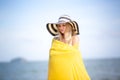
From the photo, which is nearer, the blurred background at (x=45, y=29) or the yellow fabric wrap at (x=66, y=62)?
the yellow fabric wrap at (x=66, y=62)

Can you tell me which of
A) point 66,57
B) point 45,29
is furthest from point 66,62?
point 45,29

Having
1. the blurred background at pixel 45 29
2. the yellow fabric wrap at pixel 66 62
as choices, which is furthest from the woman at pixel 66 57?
the blurred background at pixel 45 29

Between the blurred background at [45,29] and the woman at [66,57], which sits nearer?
the woman at [66,57]

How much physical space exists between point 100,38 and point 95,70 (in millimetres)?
1526

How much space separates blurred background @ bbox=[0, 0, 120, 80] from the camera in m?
3.72

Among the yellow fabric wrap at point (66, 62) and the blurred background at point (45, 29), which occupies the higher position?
the blurred background at point (45, 29)

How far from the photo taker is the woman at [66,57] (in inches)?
115

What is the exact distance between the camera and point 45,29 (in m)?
3.77

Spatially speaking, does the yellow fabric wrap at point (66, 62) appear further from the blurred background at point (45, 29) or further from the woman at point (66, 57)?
the blurred background at point (45, 29)

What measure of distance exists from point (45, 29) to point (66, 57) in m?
0.92

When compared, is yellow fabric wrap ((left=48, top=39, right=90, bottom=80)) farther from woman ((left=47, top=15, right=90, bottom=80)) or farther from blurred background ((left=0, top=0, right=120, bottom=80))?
blurred background ((left=0, top=0, right=120, bottom=80))

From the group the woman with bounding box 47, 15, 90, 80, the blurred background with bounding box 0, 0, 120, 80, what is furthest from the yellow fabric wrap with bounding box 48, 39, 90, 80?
the blurred background with bounding box 0, 0, 120, 80

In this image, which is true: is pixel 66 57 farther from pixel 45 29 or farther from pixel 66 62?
pixel 45 29

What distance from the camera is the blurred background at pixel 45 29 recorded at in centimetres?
372
